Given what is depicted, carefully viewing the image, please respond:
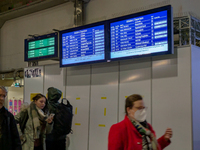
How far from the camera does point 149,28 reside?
455cm

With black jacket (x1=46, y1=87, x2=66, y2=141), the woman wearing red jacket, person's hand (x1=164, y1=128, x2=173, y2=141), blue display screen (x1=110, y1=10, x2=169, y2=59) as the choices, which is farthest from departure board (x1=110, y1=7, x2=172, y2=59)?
the woman wearing red jacket

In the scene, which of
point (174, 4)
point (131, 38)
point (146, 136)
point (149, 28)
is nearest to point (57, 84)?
point (131, 38)

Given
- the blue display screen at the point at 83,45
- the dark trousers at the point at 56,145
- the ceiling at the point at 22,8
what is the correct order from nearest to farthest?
the dark trousers at the point at 56,145, the blue display screen at the point at 83,45, the ceiling at the point at 22,8

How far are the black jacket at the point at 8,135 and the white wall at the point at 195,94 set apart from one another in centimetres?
281

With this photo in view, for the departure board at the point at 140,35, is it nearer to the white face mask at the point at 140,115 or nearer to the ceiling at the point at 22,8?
the white face mask at the point at 140,115

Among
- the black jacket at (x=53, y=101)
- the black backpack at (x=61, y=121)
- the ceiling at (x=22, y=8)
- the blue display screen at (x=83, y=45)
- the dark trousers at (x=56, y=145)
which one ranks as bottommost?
the dark trousers at (x=56, y=145)

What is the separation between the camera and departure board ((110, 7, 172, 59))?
438 cm

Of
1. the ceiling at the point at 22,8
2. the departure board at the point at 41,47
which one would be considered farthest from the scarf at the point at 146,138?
the ceiling at the point at 22,8

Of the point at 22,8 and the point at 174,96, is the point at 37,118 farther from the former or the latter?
the point at 22,8

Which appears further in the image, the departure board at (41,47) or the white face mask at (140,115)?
the departure board at (41,47)

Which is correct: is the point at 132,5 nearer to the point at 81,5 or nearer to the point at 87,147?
the point at 81,5

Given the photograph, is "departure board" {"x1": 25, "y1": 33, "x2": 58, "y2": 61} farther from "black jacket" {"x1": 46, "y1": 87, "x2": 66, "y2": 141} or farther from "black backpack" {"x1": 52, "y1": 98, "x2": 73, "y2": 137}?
"black backpack" {"x1": 52, "y1": 98, "x2": 73, "y2": 137}

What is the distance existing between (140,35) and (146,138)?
2688 mm

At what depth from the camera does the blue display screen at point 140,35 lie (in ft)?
14.4
